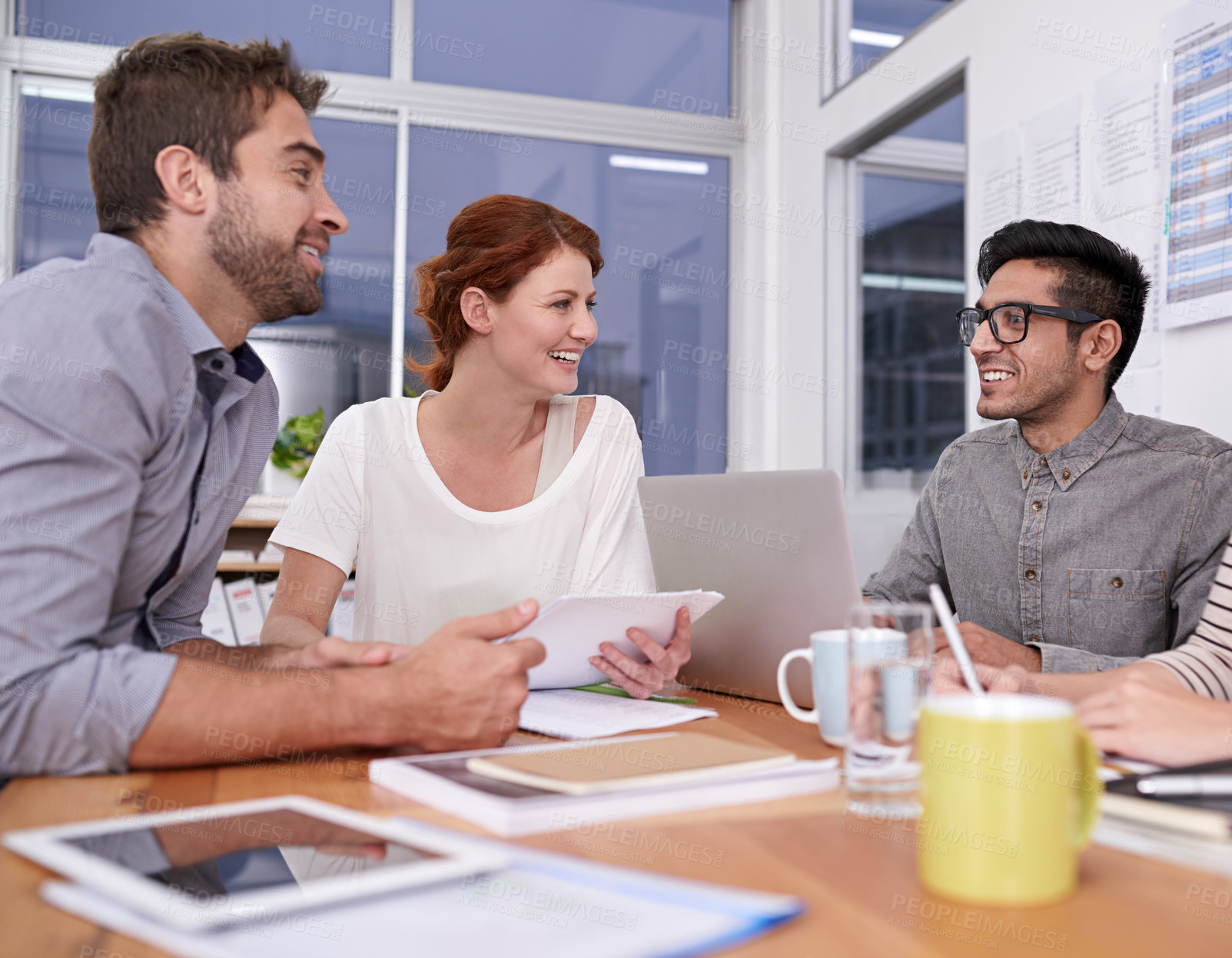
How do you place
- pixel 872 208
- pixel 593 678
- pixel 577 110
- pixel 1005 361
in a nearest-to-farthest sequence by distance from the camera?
1. pixel 593 678
2. pixel 1005 361
3. pixel 872 208
4. pixel 577 110

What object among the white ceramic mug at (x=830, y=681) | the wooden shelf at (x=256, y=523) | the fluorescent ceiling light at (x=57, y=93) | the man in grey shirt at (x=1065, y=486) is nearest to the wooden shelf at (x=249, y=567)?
the wooden shelf at (x=256, y=523)

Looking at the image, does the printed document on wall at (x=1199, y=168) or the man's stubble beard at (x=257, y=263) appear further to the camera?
the printed document on wall at (x=1199, y=168)

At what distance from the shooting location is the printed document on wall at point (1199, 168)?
1845mm

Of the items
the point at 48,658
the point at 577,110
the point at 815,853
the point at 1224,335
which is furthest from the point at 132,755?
the point at 577,110

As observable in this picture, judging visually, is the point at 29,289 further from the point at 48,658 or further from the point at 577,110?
the point at 577,110

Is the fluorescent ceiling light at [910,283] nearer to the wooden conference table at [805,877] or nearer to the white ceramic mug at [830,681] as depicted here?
the white ceramic mug at [830,681]

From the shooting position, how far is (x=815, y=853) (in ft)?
2.07

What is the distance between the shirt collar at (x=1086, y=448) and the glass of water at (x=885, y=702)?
1055 millimetres

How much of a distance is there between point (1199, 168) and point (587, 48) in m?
2.77

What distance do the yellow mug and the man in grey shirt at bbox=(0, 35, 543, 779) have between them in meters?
0.45

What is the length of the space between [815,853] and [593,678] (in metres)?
0.65

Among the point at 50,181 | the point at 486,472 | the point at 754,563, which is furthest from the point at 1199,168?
the point at 50,181

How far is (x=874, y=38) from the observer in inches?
134

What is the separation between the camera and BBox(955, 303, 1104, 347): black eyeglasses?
5.80 ft
